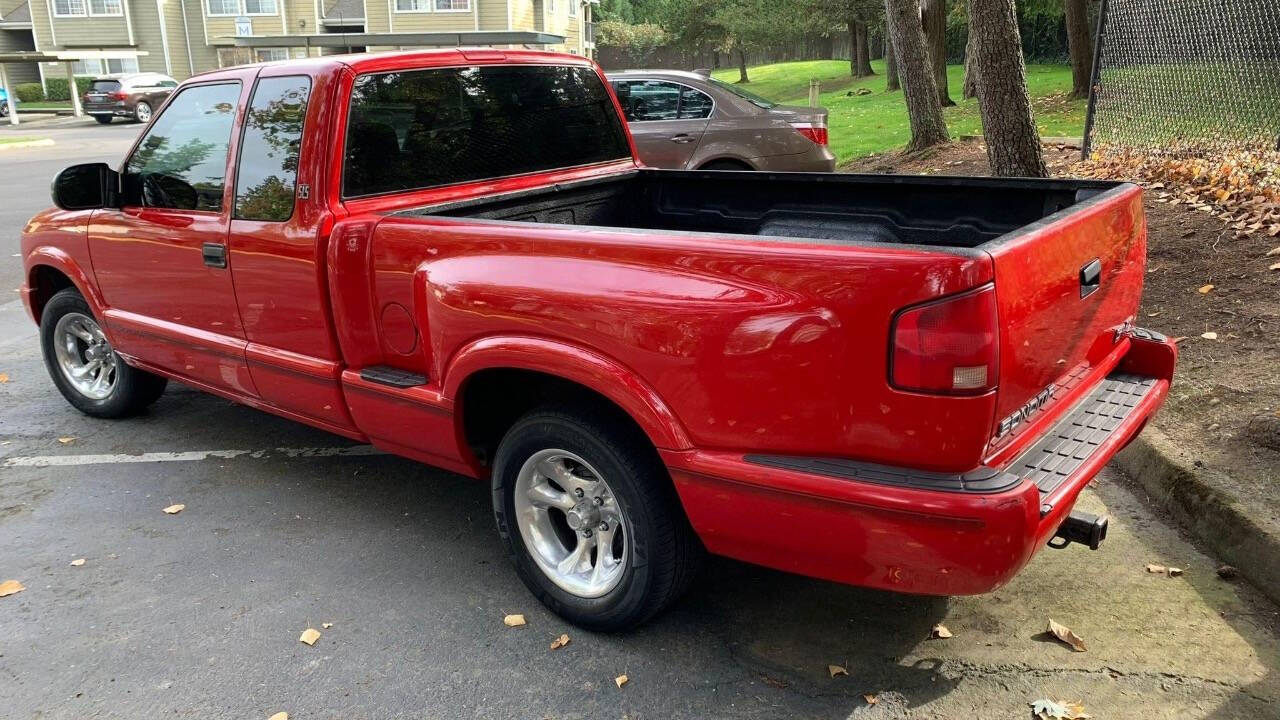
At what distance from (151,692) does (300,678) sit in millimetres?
462

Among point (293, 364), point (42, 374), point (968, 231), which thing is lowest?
point (42, 374)

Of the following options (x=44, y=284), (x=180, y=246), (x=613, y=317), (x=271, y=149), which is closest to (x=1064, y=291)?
(x=613, y=317)

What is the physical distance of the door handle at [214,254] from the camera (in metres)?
4.14

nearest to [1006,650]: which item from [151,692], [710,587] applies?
[710,587]

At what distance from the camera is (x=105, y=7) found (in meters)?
45.5

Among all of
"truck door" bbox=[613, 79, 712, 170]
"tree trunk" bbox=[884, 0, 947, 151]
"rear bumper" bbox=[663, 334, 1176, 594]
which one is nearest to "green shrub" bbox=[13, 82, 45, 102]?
"truck door" bbox=[613, 79, 712, 170]

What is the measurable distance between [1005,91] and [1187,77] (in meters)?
1.54

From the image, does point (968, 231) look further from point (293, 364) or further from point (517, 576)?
point (293, 364)

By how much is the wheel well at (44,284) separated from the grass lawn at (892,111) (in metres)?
11.6

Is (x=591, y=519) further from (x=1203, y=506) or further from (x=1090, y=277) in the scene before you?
(x=1203, y=506)

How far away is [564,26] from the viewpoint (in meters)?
→ 51.8

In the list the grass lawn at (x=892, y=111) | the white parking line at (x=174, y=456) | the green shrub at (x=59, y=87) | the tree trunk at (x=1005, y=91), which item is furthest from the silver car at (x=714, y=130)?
the green shrub at (x=59, y=87)

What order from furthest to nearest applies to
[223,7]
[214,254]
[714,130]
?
[223,7], [714,130], [214,254]

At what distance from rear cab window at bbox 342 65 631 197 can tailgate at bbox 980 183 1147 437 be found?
2415mm
